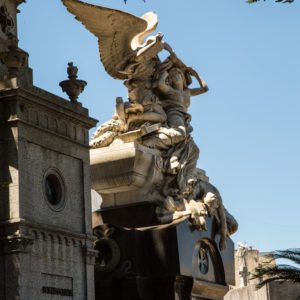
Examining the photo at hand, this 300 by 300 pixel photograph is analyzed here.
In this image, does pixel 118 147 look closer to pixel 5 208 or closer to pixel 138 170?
pixel 138 170

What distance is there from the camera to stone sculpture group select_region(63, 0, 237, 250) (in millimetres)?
29922

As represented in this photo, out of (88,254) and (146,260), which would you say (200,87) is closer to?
(146,260)

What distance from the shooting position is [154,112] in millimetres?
30531

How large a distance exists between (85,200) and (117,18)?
7149 millimetres

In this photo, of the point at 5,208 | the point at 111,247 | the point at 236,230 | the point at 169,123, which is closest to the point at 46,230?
the point at 5,208

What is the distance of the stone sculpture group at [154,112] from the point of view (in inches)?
1178

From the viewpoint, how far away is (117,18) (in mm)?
30062

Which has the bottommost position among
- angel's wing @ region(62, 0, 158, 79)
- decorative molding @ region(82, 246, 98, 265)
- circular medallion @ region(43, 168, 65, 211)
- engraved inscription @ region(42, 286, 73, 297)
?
engraved inscription @ region(42, 286, 73, 297)

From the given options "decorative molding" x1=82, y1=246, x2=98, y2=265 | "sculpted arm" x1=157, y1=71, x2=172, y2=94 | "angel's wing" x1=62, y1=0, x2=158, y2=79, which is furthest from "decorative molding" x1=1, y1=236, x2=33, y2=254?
"sculpted arm" x1=157, y1=71, x2=172, y2=94

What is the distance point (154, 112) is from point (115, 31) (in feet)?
8.80

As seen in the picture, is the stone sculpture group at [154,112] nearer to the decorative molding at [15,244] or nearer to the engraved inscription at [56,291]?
the engraved inscription at [56,291]

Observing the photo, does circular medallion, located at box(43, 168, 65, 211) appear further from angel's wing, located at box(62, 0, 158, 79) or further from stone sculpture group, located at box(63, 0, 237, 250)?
angel's wing, located at box(62, 0, 158, 79)

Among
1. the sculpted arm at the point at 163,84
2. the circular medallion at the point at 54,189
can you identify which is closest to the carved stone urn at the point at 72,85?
the circular medallion at the point at 54,189

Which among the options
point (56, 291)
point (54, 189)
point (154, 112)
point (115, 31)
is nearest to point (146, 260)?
point (154, 112)
